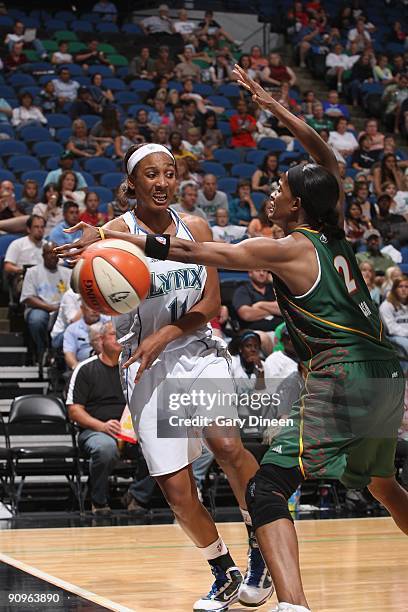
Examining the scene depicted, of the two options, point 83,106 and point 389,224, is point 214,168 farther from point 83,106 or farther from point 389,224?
point 389,224

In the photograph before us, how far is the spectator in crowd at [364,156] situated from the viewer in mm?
15344

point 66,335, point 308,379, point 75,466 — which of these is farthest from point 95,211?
point 308,379

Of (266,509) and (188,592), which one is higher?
(266,509)

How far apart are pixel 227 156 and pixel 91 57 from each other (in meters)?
3.26

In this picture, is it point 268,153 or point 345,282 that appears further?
point 268,153

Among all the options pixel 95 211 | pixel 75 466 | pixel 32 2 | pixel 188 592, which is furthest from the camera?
pixel 32 2

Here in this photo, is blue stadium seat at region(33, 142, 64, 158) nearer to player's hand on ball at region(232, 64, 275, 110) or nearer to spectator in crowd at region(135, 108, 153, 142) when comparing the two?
spectator in crowd at region(135, 108, 153, 142)

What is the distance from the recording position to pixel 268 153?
548 inches

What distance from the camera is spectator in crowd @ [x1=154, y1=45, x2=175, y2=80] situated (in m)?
16.4

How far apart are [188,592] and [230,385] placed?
3.89 feet

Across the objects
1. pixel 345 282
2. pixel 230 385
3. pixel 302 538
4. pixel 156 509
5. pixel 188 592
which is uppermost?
pixel 345 282

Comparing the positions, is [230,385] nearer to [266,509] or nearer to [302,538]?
[266,509]

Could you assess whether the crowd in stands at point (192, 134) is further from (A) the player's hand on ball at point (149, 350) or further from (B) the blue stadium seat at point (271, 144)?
(A) the player's hand on ball at point (149, 350)

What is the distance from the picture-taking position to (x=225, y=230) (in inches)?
461
